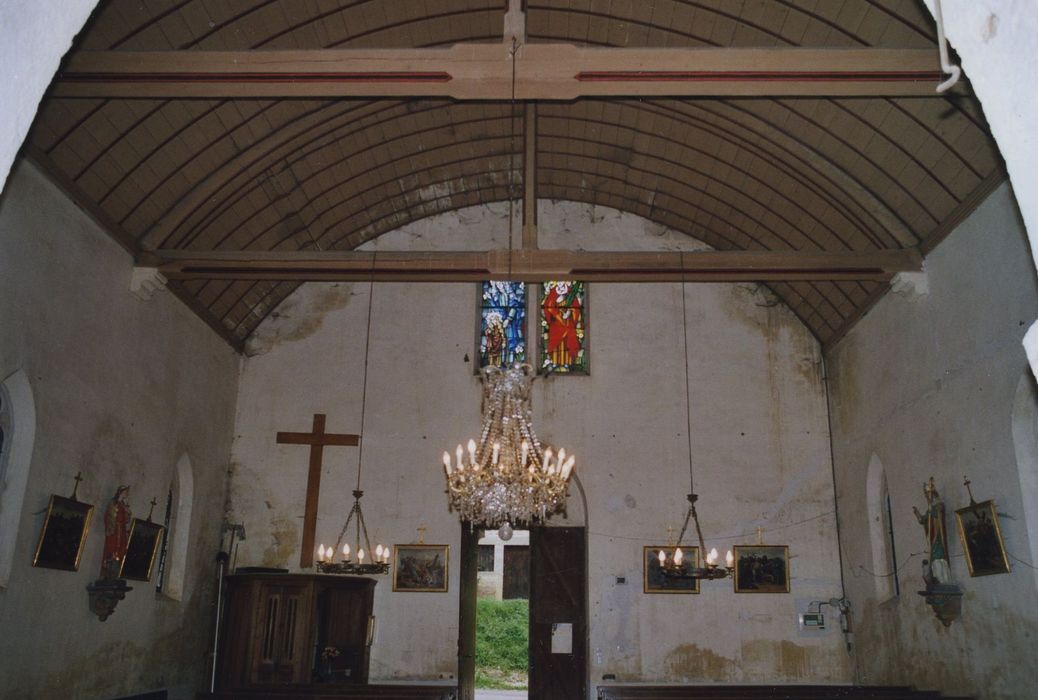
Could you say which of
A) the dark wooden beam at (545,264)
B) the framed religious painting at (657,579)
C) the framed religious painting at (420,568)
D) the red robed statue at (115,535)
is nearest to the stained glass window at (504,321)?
the framed religious painting at (420,568)

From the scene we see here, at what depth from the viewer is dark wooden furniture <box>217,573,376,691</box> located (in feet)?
39.7

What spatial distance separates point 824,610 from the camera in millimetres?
13789

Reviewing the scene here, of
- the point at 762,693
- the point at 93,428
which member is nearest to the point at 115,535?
the point at 93,428

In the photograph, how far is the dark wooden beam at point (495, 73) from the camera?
7512 mm

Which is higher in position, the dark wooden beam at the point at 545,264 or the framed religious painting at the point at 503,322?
the framed religious painting at the point at 503,322

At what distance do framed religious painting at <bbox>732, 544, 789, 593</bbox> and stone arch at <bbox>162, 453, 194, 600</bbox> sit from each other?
8.46m

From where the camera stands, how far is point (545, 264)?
11125 mm

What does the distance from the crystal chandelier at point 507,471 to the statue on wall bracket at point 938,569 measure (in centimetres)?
473

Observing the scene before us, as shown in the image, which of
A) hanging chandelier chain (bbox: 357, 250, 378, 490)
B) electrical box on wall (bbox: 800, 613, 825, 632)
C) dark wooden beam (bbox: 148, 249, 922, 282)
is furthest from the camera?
hanging chandelier chain (bbox: 357, 250, 378, 490)

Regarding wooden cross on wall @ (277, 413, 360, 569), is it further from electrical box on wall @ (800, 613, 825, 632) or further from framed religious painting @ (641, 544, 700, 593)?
electrical box on wall @ (800, 613, 825, 632)

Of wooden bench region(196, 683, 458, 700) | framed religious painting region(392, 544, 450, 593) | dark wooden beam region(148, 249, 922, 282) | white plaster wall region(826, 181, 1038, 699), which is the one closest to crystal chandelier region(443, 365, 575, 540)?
dark wooden beam region(148, 249, 922, 282)

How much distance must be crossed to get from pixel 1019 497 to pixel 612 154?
310 inches

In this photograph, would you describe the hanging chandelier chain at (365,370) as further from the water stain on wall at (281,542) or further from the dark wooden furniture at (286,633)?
the dark wooden furniture at (286,633)

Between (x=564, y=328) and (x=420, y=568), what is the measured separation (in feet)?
15.6
